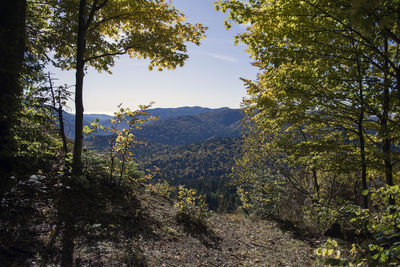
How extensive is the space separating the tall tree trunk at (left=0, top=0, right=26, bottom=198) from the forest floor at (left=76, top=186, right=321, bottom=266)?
8.64ft

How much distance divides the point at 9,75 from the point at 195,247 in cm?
567

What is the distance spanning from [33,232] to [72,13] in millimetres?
5924

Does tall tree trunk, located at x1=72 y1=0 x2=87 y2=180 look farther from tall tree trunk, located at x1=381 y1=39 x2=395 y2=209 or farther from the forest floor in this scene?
tall tree trunk, located at x1=381 y1=39 x2=395 y2=209

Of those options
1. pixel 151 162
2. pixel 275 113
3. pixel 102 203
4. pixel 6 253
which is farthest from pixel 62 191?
pixel 151 162

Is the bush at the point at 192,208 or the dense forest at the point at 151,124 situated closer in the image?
the dense forest at the point at 151,124

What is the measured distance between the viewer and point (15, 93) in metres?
4.67

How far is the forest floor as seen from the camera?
4516mm

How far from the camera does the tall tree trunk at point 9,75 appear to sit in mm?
4406

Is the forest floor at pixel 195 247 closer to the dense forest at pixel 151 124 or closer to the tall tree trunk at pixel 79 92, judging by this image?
the dense forest at pixel 151 124

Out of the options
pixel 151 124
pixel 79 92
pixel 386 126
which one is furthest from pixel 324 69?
pixel 79 92

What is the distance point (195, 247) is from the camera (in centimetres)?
599

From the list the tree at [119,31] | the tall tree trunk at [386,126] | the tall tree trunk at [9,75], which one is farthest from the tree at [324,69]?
the tall tree trunk at [9,75]

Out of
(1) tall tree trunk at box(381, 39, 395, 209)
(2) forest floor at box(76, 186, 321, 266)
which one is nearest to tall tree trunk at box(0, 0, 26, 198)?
(2) forest floor at box(76, 186, 321, 266)

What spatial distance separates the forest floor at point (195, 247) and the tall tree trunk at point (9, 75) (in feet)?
8.64
